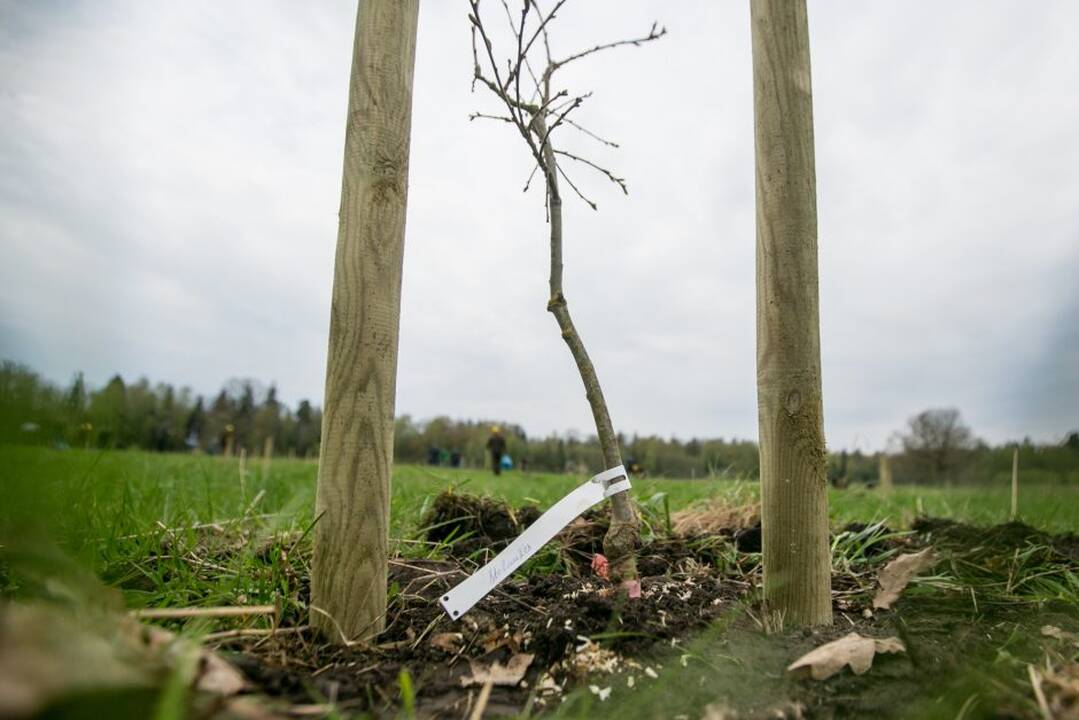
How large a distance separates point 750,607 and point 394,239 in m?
1.61

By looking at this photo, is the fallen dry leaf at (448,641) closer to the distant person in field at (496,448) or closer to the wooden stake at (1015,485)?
the wooden stake at (1015,485)

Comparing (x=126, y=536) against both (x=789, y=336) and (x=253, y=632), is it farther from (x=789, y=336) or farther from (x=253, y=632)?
(x=789, y=336)

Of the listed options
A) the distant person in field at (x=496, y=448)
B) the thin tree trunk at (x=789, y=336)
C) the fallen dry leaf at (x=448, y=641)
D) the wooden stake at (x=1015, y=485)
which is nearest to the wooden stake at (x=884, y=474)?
the wooden stake at (x=1015, y=485)

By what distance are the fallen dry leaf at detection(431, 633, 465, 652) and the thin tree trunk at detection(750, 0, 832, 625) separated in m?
0.95

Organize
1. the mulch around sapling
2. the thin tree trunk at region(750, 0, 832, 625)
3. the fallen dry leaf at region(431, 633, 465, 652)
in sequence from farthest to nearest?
the thin tree trunk at region(750, 0, 832, 625) → the fallen dry leaf at region(431, 633, 465, 652) → the mulch around sapling

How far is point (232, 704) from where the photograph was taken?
37.8 inches

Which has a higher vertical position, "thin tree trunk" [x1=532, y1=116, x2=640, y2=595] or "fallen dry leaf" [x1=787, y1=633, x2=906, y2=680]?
"thin tree trunk" [x1=532, y1=116, x2=640, y2=595]

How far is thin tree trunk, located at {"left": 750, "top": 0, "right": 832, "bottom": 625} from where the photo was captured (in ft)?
6.79

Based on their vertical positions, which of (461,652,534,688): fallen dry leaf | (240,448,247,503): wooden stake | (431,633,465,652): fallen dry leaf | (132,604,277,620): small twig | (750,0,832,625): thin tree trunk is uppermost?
(750,0,832,625): thin tree trunk

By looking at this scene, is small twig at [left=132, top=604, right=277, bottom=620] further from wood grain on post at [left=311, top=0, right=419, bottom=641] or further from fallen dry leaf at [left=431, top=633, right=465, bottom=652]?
fallen dry leaf at [left=431, top=633, right=465, bottom=652]

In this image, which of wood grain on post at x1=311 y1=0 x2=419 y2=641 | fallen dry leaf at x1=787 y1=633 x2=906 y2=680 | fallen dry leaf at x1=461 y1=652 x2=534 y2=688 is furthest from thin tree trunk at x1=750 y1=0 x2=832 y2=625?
wood grain on post at x1=311 y1=0 x2=419 y2=641

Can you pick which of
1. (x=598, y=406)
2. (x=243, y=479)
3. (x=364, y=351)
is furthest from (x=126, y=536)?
(x=243, y=479)

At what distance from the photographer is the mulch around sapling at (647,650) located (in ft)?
5.08

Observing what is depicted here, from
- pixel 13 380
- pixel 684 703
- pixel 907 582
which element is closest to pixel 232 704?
pixel 13 380
